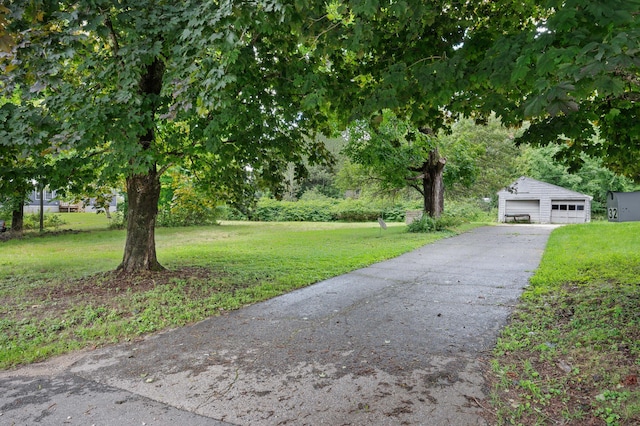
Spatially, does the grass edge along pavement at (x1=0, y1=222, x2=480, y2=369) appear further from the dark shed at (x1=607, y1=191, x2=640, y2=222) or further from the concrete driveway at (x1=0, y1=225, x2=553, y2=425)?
the dark shed at (x1=607, y1=191, x2=640, y2=222)

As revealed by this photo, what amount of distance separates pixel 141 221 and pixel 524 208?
28905 millimetres

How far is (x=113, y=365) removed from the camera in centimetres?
389

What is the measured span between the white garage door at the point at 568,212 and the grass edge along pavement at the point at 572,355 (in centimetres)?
2444

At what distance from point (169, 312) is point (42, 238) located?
45.2 ft

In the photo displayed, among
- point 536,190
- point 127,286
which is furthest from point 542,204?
point 127,286

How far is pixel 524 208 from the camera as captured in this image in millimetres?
29781

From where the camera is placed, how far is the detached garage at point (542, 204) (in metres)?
27.9

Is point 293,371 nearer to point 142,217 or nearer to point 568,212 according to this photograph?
point 142,217

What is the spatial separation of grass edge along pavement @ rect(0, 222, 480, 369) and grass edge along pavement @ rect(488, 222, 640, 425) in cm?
369

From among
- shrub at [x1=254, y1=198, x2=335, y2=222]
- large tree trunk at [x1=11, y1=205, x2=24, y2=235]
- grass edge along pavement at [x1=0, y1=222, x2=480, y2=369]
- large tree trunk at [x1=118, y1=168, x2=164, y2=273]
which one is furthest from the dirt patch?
shrub at [x1=254, y1=198, x2=335, y2=222]

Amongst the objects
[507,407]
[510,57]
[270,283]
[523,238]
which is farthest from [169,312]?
[523,238]

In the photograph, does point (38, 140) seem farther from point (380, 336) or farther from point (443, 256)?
point (443, 256)

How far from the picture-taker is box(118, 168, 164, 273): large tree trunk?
7.45m

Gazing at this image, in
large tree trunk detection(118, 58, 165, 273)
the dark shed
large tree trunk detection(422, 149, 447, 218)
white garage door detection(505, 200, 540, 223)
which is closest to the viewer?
large tree trunk detection(118, 58, 165, 273)
